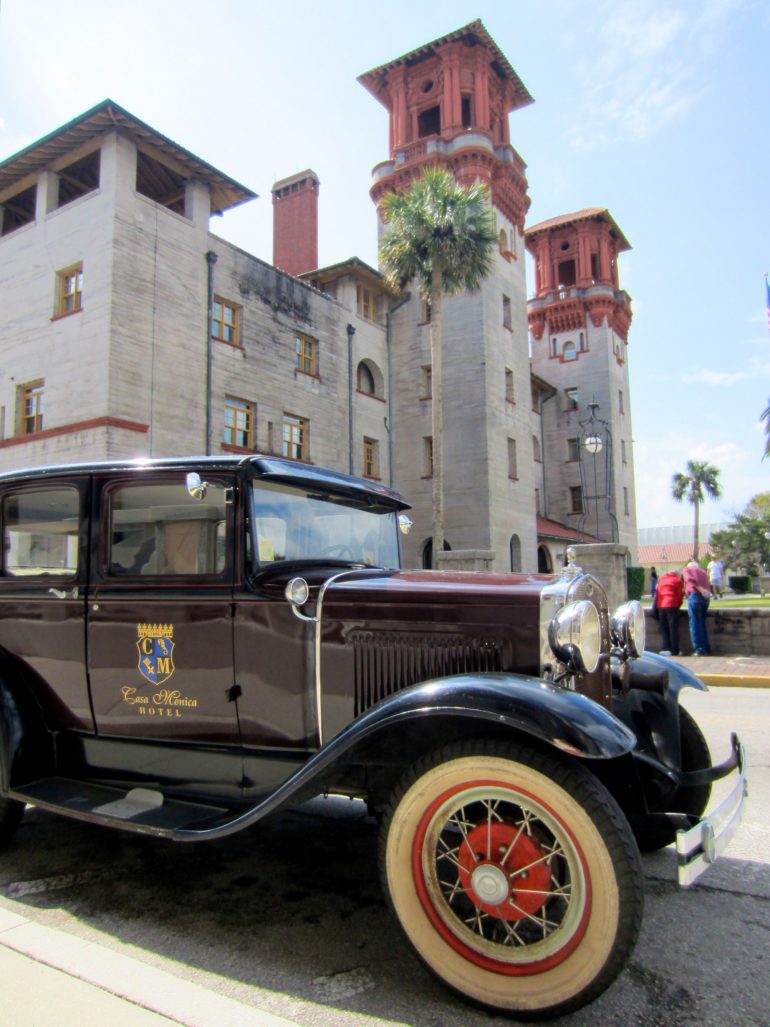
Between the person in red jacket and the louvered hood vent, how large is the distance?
9.71m

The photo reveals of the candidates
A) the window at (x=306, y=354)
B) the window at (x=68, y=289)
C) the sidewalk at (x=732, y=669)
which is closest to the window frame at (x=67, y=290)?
Answer: the window at (x=68, y=289)

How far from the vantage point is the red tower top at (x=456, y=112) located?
26562 mm

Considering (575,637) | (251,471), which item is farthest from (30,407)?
(575,637)

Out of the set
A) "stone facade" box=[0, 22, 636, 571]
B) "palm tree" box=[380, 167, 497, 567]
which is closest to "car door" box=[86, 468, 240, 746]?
"stone facade" box=[0, 22, 636, 571]

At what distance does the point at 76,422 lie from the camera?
16.7m

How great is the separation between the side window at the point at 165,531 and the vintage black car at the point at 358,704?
11 mm

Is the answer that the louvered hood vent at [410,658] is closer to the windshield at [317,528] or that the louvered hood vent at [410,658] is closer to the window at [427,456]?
the windshield at [317,528]

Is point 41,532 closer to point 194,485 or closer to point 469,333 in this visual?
point 194,485

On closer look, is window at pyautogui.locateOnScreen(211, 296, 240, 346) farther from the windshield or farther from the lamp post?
the lamp post

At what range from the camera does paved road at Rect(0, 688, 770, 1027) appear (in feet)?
7.02

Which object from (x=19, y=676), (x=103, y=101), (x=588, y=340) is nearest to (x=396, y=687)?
(x=19, y=676)

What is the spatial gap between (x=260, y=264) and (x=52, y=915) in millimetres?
21652

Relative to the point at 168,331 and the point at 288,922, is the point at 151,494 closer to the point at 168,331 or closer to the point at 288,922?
the point at 288,922

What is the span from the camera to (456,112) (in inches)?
1061
